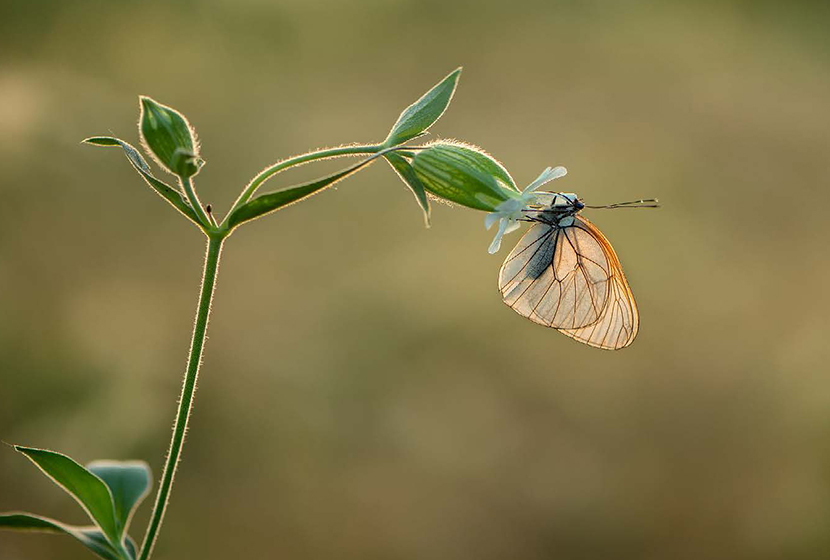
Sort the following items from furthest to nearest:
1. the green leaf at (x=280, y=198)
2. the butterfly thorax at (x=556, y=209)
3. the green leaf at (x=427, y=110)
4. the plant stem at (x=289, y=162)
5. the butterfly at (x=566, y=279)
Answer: the butterfly at (x=566, y=279) → the butterfly thorax at (x=556, y=209) → the green leaf at (x=427, y=110) → the plant stem at (x=289, y=162) → the green leaf at (x=280, y=198)

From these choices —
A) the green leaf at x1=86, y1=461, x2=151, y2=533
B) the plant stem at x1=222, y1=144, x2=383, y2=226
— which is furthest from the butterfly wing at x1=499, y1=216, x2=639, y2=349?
the green leaf at x1=86, y1=461, x2=151, y2=533

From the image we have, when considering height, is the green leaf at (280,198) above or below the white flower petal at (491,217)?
below

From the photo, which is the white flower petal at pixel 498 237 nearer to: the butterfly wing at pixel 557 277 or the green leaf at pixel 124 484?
the butterfly wing at pixel 557 277

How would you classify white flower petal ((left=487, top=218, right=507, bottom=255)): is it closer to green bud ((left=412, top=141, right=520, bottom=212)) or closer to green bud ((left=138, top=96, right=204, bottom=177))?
green bud ((left=412, top=141, right=520, bottom=212))

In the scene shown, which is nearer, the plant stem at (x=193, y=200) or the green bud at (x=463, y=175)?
the plant stem at (x=193, y=200)

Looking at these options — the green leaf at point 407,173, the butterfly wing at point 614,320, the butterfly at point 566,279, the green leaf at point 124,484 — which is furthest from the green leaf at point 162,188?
the butterfly wing at point 614,320

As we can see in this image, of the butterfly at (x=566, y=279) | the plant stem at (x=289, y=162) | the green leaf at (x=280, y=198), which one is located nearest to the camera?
the green leaf at (x=280, y=198)

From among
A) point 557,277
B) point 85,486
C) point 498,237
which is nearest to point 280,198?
point 498,237
